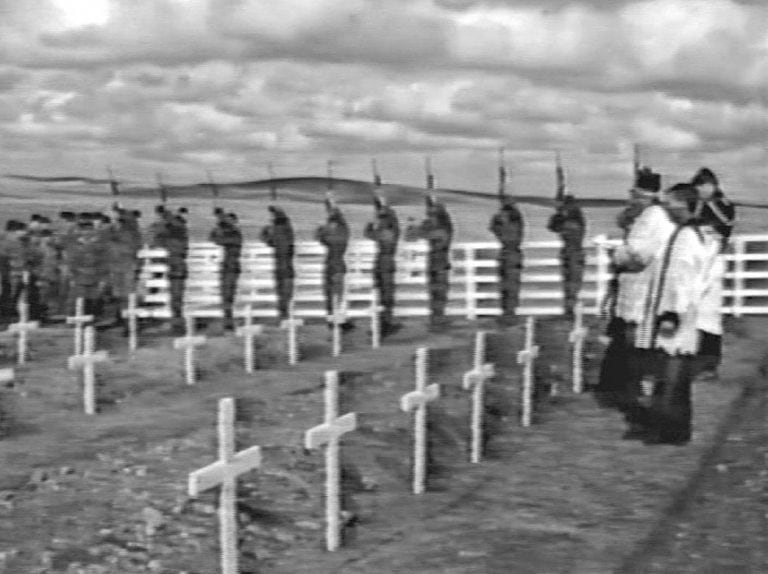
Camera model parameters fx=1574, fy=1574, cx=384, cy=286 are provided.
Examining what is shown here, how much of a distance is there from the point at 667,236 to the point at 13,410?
544cm

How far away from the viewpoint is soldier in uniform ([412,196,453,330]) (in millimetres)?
15547

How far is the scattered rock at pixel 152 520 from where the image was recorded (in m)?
7.16

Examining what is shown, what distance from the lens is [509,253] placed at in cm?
1625

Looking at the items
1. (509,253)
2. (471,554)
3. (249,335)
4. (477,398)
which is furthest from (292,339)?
(471,554)

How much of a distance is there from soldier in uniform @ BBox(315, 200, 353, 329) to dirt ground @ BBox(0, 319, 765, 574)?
7.97 feet

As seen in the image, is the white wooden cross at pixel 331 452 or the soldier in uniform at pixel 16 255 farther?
the soldier in uniform at pixel 16 255

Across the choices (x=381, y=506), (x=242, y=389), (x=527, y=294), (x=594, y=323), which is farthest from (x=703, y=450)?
(x=527, y=294)

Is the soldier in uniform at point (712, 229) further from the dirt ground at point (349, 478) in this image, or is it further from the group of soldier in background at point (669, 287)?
the dirt ground at point (349, 478)

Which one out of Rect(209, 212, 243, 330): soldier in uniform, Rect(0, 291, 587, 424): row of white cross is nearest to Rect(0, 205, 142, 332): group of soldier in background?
Rect(0, 291, 587, 424): row of white cross

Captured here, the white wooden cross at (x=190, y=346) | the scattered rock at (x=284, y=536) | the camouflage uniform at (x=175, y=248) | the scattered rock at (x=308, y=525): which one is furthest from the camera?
the camouflage uniform at (x=175, y=248)

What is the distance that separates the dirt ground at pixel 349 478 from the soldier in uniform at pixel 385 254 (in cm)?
236

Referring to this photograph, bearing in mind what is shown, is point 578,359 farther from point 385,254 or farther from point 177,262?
point 177,262

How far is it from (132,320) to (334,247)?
87.4 inches

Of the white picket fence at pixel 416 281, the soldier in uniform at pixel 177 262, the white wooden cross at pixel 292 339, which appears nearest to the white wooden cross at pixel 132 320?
the soldier in uniform at pixel 177 262
